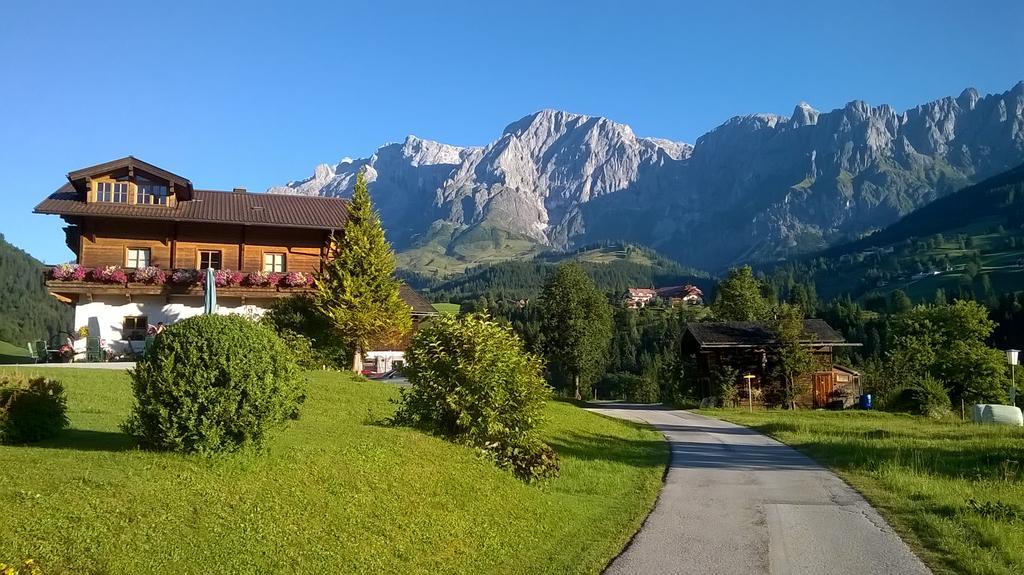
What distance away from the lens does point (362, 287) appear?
28.6 metres

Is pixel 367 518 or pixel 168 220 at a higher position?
pixel 168 220

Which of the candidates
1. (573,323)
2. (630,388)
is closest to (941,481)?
(573,323)

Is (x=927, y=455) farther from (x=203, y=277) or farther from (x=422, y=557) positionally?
(x=203, y=277)

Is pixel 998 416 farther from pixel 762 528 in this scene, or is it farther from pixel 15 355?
pixel 15 355

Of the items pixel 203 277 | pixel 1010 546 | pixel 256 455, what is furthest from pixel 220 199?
pixel 1010 546

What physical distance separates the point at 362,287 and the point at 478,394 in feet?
56.4

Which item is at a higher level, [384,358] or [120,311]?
[120,311]

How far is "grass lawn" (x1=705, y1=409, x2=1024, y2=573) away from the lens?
9.18 meters

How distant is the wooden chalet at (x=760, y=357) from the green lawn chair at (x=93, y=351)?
33.5 meters

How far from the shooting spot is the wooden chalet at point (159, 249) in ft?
105

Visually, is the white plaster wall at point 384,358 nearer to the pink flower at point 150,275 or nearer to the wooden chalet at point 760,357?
the pink flower at point 150,275

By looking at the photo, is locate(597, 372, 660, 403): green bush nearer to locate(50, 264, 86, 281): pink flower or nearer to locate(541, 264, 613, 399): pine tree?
locate(541, 264, 613, 399): pine tree

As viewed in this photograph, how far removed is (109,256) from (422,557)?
32.1m

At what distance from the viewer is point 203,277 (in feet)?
108
